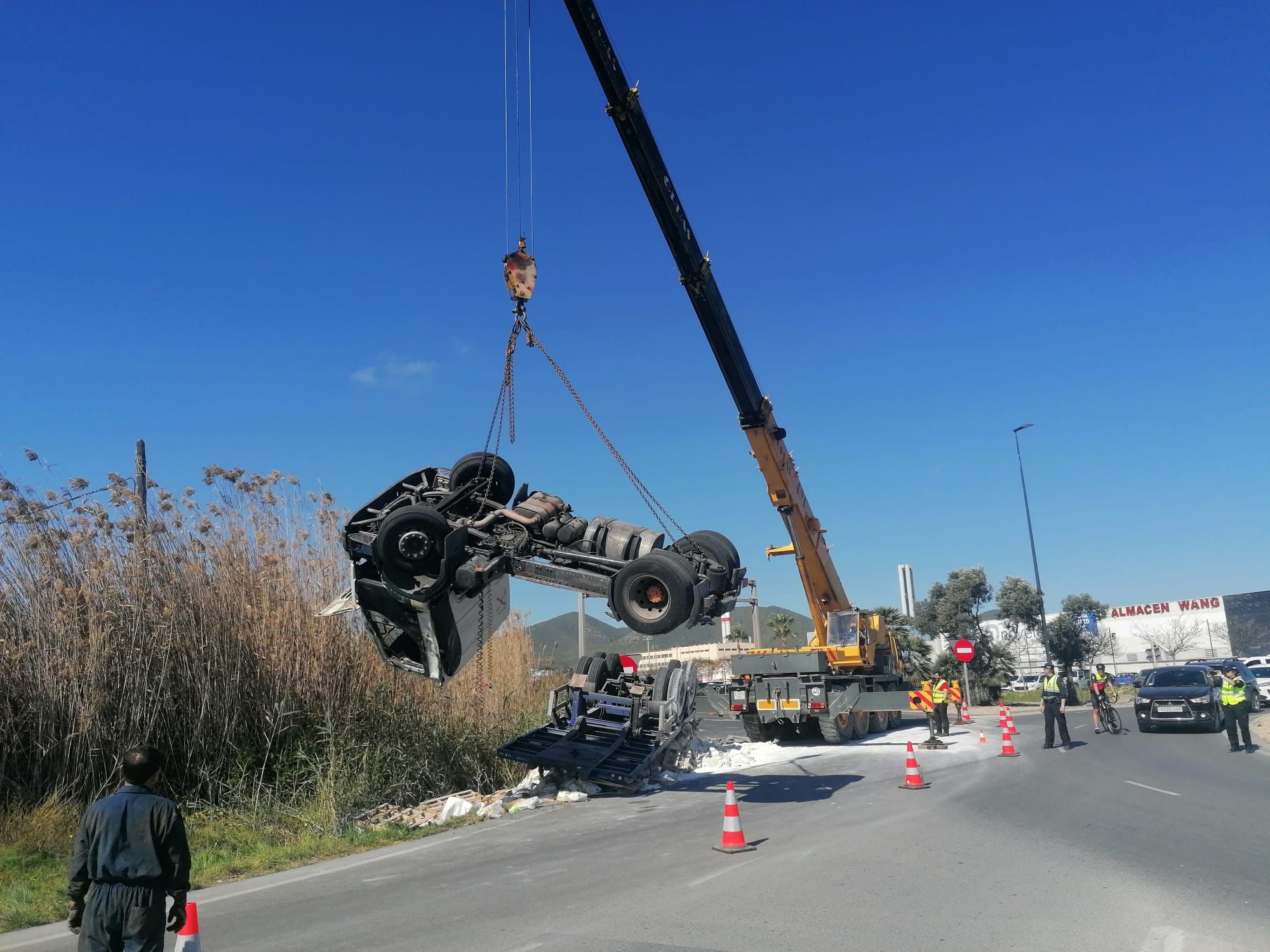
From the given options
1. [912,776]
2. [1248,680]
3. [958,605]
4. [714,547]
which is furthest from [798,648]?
[958,605]

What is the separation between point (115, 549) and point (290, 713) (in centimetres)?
289

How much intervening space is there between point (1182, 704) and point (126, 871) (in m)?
20.2

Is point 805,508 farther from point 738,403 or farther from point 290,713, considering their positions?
point 290,713

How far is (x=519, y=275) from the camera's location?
34.4ft

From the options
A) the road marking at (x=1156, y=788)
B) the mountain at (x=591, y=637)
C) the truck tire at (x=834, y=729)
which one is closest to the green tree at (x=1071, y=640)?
the mountain at (x=591, y=637)

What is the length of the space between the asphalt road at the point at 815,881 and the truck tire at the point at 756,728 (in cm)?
750

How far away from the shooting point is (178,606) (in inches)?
411

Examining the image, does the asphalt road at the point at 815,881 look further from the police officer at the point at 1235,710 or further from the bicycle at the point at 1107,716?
the bicycle at the point at 1107,716

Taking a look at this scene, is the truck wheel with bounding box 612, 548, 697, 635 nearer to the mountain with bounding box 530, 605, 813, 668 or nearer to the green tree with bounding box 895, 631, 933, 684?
the mountain with bounding box 530, 605, 813, 668

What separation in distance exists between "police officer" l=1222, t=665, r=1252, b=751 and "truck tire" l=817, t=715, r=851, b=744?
6730 millimetres

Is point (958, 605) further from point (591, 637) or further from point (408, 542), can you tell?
point (408, 542)

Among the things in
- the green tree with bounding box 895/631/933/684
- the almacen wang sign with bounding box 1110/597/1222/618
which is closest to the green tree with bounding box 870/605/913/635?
the green tree with bounding box 895/631/933/684

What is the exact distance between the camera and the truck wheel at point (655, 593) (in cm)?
862

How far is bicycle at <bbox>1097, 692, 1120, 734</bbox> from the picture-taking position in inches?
747
